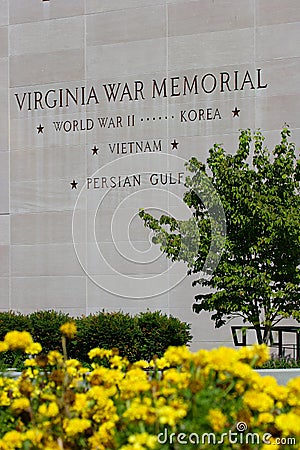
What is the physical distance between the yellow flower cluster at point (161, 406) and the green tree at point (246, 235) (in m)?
10.8

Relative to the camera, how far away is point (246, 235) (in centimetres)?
1627

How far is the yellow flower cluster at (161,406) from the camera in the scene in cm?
462

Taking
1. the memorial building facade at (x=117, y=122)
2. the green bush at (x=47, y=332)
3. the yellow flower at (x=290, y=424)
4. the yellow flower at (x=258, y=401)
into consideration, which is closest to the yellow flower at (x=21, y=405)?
the yellow flower at (x=258, y=401)

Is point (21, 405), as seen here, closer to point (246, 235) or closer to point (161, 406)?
point (161, 406)

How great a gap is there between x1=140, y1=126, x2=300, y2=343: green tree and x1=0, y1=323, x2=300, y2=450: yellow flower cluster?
35.3 feet

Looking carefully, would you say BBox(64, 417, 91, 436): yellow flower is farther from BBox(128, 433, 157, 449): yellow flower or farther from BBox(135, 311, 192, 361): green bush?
BBox(135, 311, 192, 361): green bush

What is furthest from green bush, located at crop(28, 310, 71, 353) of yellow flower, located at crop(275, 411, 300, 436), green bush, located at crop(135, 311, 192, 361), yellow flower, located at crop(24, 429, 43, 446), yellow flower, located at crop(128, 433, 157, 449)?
yellow flower, located at crop(275, 411, 300, 436)

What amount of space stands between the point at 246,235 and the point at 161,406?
464 inches

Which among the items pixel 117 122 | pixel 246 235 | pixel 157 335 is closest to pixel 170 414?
pixel 246 235

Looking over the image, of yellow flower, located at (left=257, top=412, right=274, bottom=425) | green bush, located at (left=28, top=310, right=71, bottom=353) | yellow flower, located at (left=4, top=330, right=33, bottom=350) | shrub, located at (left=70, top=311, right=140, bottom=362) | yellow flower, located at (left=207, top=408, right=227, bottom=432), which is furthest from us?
green bush, located at (left=28, top=310, right=71, bottom=353)

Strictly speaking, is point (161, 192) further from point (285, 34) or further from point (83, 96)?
point (285, 34)

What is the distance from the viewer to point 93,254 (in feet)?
72.6

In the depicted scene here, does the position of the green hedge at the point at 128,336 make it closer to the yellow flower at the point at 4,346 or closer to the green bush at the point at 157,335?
the green bush at the point at 157,335

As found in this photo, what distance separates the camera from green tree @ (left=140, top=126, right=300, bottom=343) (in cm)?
1591
